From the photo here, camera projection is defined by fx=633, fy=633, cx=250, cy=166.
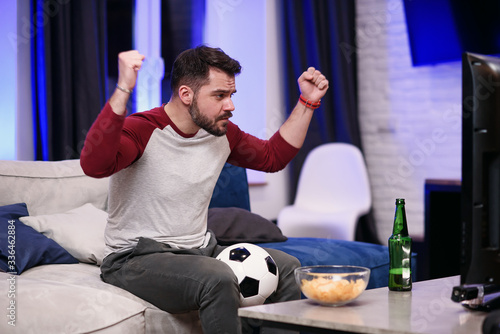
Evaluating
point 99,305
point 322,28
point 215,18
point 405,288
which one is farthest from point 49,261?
point 322,28

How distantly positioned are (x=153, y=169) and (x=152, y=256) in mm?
263

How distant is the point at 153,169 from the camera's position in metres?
1.92

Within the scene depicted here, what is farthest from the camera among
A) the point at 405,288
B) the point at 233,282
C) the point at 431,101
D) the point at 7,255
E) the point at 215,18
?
the point at 431,101

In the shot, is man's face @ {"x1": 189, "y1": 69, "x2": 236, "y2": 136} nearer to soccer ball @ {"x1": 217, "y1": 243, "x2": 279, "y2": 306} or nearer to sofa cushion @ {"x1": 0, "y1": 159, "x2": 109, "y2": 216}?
soccer ball @ {"x1": 217, "y1": 243, "x2": 279, "y2": 306}

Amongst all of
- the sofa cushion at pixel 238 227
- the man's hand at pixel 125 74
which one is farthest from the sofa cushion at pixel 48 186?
the man's hand at pixel 125 74

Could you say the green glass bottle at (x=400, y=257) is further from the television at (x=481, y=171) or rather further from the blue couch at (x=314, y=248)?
the blue couch at (x=314, y=248)

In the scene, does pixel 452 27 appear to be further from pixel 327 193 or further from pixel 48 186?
pixel 48 186

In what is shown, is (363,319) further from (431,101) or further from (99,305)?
(431,101)

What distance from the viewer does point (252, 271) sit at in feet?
5.99

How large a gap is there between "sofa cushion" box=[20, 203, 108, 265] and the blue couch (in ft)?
2.07

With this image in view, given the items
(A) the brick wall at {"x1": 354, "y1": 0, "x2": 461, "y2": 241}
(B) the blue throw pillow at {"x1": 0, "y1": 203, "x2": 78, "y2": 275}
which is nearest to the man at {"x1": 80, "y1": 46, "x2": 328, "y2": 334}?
(B) the blue throw pillow at {"x1": 0, "y1": 203, "x2": 78, "y2": 275}

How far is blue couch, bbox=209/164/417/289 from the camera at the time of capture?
2.59 metres

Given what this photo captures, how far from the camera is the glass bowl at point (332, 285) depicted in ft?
4.59

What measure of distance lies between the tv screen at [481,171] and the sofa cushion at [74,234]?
1425 mm
